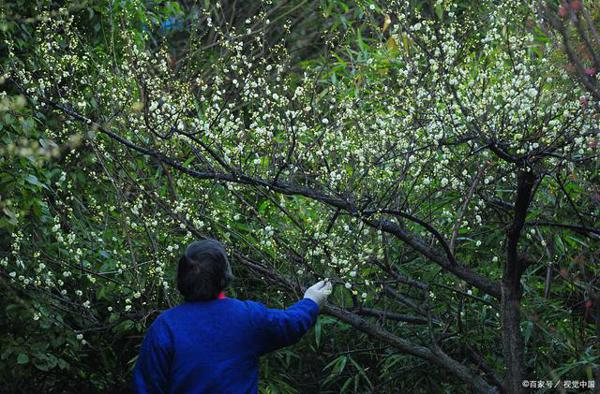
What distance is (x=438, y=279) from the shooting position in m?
4.71

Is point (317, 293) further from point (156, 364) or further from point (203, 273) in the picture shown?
point (156, 364)

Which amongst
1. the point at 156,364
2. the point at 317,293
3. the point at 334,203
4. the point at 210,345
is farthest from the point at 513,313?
the point at 156,364

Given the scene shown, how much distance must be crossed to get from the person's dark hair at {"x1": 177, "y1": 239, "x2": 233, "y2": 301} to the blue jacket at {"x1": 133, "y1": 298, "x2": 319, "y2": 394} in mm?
37

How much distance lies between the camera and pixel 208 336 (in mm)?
2877

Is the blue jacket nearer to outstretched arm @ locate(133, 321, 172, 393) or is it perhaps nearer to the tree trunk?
outstretched arm @ locate(133, 321, 172, 393)

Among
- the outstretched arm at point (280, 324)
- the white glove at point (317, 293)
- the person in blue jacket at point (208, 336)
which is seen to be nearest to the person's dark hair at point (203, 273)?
the person in blue jacket at point (208, 336)

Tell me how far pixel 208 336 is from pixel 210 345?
0.03m

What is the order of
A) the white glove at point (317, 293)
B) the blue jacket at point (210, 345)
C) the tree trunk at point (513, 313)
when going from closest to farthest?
the blue jacket at point (210, 345)
the white glove at point (317, 293)
the tree trunk at point (513, 313)

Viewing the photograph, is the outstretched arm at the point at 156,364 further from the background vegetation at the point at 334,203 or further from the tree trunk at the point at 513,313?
the tree trunk at the point at 513,313

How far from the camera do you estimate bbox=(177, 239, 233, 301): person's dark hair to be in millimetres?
2922

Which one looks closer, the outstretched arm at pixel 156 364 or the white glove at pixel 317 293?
the outstretched arm at pixel 156 364

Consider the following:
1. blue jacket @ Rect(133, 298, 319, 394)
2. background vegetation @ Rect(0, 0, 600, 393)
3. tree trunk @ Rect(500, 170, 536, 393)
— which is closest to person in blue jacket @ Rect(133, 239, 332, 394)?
blue jacket @ Rect(133, 298, 319, 394)

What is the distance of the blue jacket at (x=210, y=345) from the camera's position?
9.39ft

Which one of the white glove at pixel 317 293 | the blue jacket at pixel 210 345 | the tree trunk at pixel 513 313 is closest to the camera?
the blue jacket at pixel 210 345
